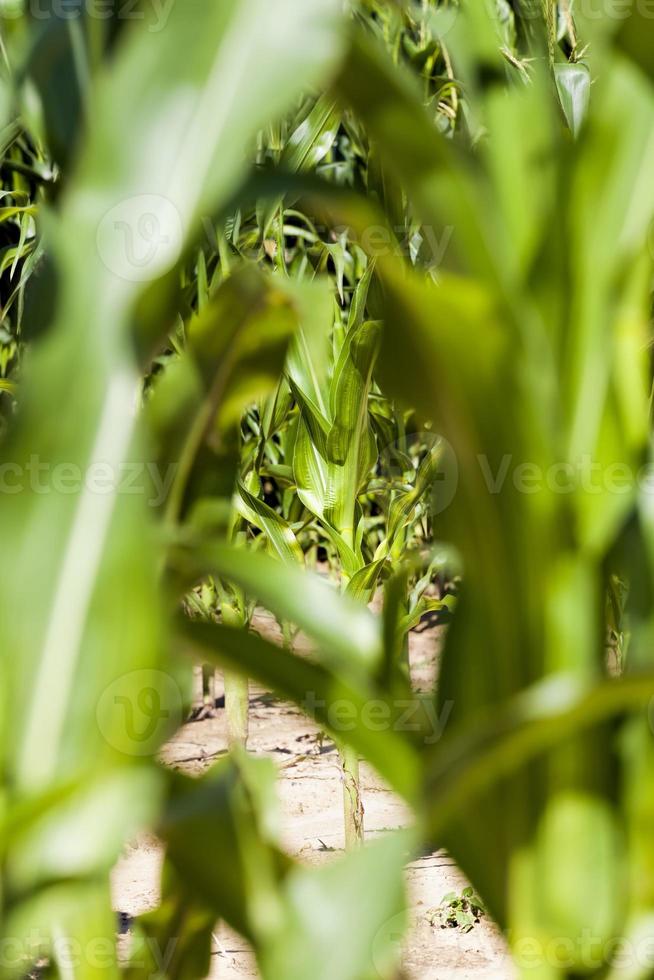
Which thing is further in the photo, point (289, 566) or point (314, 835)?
point (314, 835)

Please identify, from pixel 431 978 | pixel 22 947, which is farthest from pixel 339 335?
pixel 22 947

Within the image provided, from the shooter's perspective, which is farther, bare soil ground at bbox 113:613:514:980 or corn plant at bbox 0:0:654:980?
bare soil ground at bbox 113:613:514:980

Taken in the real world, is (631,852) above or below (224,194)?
below

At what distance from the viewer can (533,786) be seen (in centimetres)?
43

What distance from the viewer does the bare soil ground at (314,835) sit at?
1.49m

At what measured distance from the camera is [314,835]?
1.90m

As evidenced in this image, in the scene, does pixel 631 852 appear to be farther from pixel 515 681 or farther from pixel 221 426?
pixel 221 426

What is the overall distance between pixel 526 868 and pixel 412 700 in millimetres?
95

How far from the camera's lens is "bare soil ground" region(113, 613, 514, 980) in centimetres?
149

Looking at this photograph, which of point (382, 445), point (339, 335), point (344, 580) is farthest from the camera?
point (382, 445)

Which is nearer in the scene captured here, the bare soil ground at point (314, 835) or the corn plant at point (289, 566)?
the corn plant at point (289, 566)

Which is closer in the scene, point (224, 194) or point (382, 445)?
point (224, 194)

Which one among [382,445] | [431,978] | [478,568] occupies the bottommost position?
[431,978]

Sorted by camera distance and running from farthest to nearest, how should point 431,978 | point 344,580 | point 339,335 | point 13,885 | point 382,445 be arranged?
1. point 382,445
2. point 339,335
3. point 344,580
4. point 431,978
5. point 13,885
